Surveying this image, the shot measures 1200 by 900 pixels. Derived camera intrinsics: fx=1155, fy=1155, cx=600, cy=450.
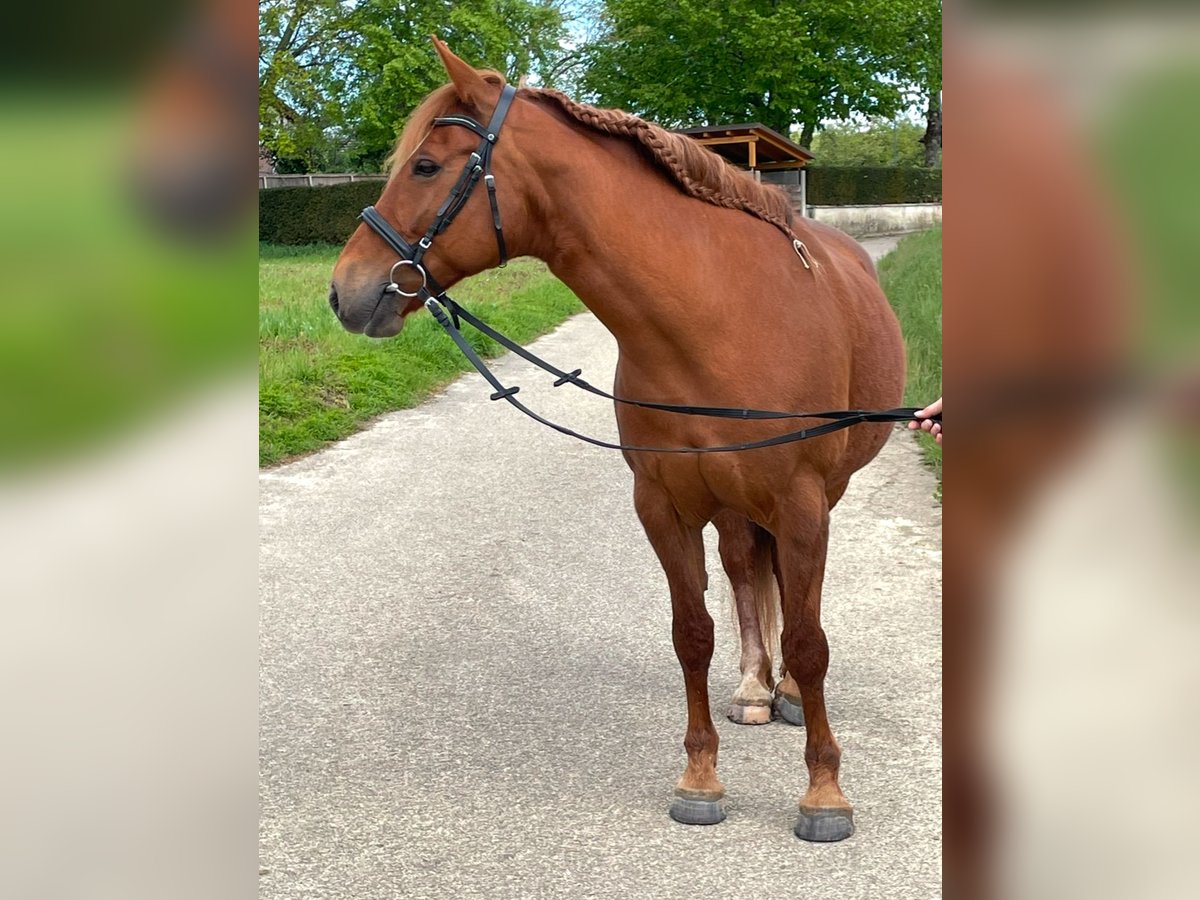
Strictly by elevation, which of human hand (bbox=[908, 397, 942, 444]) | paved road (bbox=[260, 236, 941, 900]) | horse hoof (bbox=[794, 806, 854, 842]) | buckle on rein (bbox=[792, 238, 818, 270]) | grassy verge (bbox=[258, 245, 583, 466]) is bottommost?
grassy verge (bbox=[258, 245, 583, 466])

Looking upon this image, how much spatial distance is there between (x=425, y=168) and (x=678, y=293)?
737 mm

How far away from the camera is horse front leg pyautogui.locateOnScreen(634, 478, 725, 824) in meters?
3.52

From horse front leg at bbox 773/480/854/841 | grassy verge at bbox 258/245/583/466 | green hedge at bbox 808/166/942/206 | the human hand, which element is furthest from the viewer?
green hedge at bbox 808/166/942/206

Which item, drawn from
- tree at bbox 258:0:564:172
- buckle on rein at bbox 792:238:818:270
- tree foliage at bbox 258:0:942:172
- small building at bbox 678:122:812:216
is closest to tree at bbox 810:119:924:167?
tree foliage at bbox 258:0:942:172

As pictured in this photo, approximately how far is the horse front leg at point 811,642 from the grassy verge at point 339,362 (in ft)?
19.6

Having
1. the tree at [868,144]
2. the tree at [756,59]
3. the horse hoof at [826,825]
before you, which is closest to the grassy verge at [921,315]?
the horse hoof at [826,825]

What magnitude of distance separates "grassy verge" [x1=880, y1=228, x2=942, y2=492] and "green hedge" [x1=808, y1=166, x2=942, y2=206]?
1734 cm

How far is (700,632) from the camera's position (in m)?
3.68

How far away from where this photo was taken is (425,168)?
295 cm

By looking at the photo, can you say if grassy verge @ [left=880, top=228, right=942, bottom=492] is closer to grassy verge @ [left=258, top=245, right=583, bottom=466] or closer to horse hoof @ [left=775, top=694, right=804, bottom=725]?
horse hoof @ [left=775, top=694, right=804, bottom=725]

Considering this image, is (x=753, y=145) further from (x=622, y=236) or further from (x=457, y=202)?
(x=457, y=202)
